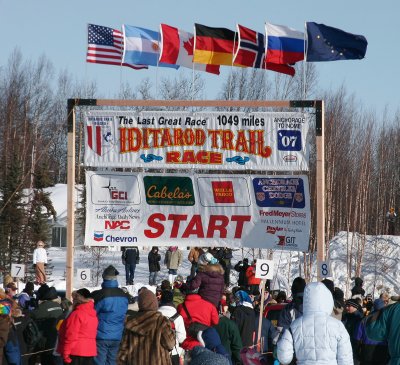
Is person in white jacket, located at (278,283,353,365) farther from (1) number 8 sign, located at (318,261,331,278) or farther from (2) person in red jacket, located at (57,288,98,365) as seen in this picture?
(1) number 8 sign, located at (318,261,331,278)

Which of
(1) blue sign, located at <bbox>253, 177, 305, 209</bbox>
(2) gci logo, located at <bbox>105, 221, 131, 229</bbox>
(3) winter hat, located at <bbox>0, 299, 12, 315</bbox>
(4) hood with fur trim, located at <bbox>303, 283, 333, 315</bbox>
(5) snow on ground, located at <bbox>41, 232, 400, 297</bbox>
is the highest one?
(1) blue sign, located at <bbox>253, 177, 305, 209</bbox>

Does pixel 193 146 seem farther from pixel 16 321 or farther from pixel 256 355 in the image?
pixel 256 355

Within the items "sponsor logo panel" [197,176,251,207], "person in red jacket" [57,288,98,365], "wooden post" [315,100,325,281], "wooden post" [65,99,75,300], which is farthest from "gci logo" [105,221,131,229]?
"person in red jacket" [57,288,98,365]

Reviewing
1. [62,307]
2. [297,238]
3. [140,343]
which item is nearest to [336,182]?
[297,238]

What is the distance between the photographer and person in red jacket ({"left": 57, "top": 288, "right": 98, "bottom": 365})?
1188 cm

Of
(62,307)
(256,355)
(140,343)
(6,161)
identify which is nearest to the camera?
(140,343)

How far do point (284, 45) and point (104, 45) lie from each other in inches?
151

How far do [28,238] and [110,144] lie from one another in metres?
22.0

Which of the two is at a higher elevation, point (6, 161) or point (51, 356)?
point (6, 161)

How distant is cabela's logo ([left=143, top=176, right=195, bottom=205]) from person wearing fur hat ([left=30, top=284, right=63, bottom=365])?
268 inches

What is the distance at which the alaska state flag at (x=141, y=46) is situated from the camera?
68.8 ft

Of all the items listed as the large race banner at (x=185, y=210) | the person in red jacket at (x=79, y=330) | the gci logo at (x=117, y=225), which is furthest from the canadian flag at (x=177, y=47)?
the person in red jacket at (x=79, y=330)

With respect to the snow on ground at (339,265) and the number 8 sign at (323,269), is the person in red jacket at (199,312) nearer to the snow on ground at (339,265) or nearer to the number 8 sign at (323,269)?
the number 8 sign at (323,269)

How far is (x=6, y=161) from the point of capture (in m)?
50.5
